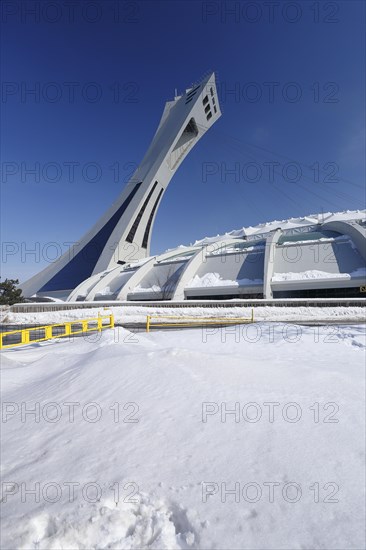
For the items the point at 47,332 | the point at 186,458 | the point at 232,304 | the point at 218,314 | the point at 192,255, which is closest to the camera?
the point at 186,458

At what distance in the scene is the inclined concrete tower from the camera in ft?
161

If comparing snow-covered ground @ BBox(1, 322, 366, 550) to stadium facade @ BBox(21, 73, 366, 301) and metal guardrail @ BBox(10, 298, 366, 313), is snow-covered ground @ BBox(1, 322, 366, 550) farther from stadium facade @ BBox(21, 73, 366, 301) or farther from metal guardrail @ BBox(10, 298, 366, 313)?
stadium facade @ BBox(21, 73, 366, 301)

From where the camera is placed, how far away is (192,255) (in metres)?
34.5

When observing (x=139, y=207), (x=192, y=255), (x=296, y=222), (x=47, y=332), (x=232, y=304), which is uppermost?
(x=139, y=207)

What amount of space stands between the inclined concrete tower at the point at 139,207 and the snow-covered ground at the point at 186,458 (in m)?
44.5

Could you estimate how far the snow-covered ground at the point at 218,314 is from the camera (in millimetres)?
18047

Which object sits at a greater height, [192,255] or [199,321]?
[192,255]

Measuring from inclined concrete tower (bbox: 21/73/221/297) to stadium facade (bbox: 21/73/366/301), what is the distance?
19cm

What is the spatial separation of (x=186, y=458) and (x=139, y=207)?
52.2m

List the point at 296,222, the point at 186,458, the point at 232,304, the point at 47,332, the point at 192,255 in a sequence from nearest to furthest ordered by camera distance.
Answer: the point at 186,458, the point at 47,332, the point at 232,304, the point at 192,255, the point at 296,222

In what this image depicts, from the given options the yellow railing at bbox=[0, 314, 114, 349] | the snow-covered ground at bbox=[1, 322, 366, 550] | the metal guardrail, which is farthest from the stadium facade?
the snow-covered ground at bbox=[1, 322, 366, 550]

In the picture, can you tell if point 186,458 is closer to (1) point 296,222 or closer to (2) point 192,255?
(2) point 192,255

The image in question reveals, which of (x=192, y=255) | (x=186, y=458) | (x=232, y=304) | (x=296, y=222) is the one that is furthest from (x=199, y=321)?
(x=296, y=222)

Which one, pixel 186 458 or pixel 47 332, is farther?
pixel 47 332
